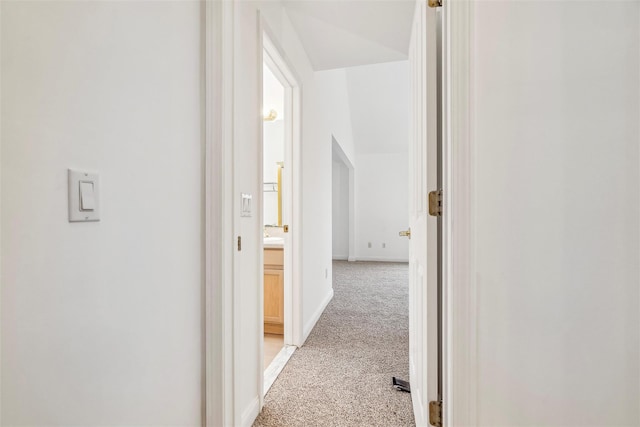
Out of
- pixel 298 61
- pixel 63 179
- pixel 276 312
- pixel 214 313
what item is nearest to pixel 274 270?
pixel 276 312

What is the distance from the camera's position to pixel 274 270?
254 centimetres

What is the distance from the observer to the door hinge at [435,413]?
1.14 metres

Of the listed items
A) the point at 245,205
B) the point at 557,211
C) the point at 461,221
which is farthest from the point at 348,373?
the point at 557,211

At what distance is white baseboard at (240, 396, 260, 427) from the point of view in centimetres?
141

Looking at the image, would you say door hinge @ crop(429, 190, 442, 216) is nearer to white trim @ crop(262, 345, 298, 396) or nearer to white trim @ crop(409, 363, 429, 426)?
white trim @ crop(409, 363, 429, 426)

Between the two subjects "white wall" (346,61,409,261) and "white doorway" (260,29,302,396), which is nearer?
"white doorway" (260,29,302,396)

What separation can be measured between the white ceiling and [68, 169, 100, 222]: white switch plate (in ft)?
5.71

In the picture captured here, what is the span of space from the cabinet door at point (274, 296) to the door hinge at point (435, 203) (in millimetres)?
1613

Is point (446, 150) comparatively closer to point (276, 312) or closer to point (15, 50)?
point (15, 50)

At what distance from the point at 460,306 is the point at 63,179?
1074 millimetres

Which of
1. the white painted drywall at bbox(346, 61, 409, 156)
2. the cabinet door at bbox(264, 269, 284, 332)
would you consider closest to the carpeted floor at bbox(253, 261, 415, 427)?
the cabinet door at bbox(264, 269, 284, 332)

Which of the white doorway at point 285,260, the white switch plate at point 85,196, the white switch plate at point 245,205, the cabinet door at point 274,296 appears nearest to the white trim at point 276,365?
the white doorway at point 285,260

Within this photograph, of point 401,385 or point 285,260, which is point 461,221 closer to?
point 401,385

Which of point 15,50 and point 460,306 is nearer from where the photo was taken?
point 15,50
